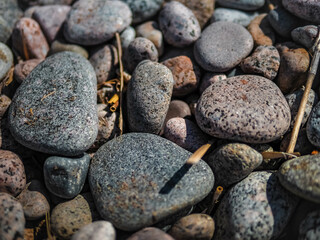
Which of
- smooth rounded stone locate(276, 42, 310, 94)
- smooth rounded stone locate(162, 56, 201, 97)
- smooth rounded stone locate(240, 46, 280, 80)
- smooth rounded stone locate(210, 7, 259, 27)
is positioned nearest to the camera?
smooth rounded stone locate(276, 42, 310, 94)

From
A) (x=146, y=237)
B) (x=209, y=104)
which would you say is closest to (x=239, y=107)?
(x=209, y=104)

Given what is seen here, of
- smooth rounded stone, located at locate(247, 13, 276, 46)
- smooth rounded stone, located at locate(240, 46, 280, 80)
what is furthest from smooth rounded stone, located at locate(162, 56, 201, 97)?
smooth rounded stone, located at locate(247, 13, 276, 46)

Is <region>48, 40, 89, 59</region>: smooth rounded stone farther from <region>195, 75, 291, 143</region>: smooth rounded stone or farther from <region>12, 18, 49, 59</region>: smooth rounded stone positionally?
<region>195, 75, 291, 143</region>: smooth rounded stone

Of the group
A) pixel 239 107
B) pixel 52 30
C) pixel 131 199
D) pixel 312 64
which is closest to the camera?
pixel 131 199

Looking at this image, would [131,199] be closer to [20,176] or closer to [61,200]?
[61,200]

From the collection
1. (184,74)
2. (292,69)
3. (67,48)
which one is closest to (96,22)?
(67,48)

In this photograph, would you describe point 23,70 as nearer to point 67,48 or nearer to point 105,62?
point 67,48

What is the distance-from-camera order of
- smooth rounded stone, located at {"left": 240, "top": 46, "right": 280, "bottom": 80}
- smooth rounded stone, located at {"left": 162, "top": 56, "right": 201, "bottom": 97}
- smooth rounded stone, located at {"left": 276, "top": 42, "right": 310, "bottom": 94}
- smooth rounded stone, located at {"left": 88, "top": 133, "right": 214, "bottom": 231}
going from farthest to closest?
smooth rounded stone, located at {"left": 162, "top": 56, "right": 201, "bottom": 97} < smooth rounded stone, located at {"left": 240, "top": 46, "right": 280, "bottom": 80} < smooth rounded stone, located at {"left": 276, "top": 42, "right": 310, "bottom": 94} < smooth rounded stone, located at {"left": 88, "top": 133, "right": 214, "bottom": 231}
